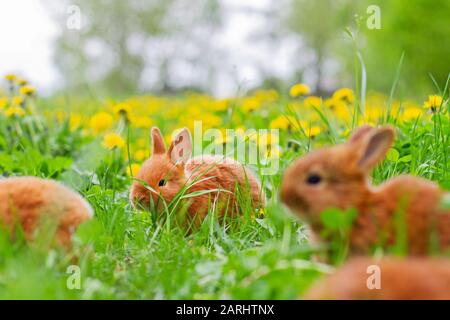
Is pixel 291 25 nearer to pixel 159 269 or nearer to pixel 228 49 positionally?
pixel 228 49

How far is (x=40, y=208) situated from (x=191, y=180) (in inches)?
48.4

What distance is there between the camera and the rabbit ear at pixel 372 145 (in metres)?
1.96

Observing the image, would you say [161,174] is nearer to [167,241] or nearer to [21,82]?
[167,241]

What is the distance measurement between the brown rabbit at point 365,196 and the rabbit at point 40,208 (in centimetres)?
77

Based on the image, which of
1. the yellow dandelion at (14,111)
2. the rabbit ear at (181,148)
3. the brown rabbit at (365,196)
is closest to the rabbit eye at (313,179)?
the brown rabbit at (365,196)

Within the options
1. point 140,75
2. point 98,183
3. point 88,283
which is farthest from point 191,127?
point 140,75

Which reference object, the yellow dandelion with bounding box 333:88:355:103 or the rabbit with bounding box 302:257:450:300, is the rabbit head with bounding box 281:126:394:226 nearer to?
the rabbit with bounding box 302:257:450:300

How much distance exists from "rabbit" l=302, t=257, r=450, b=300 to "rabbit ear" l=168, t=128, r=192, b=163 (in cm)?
174

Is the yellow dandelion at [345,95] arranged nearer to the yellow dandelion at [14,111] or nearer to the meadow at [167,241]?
the meadow at [167,241]

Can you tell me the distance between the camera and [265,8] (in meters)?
26.4

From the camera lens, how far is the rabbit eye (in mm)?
1970

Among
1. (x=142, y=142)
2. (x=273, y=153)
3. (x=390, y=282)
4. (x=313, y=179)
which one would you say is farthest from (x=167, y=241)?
(x=142, y=142)

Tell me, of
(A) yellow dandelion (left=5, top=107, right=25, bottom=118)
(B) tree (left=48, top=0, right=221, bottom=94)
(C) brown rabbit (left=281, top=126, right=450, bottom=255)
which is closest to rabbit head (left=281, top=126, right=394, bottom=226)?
(C) brown rabbit (left=281, top=126, right=450, bottom=255)

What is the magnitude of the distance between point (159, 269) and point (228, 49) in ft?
73.1
